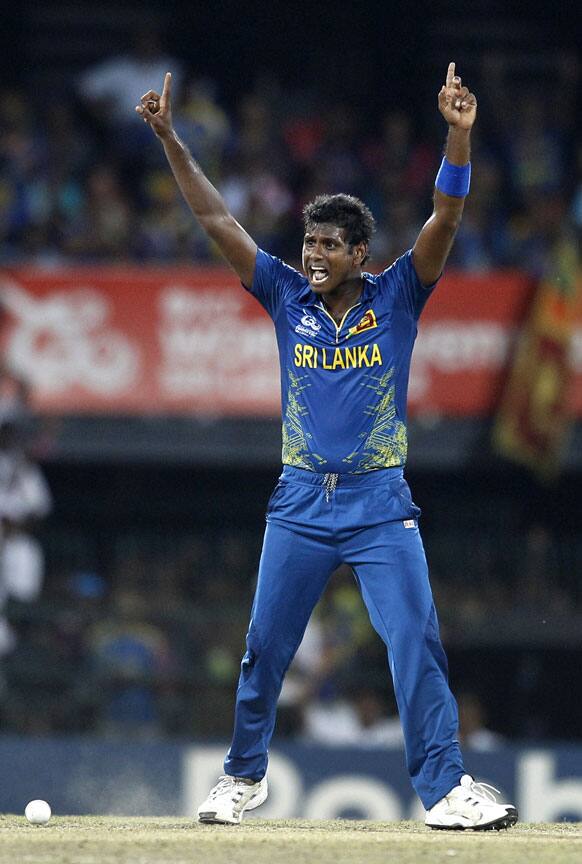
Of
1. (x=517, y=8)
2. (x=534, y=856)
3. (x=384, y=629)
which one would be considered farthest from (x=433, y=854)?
(x=517, y=8)

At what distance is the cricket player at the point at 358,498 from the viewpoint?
19.3 feet

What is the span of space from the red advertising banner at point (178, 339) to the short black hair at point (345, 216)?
21.5 ft

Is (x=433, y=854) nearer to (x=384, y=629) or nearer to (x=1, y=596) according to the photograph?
(x=384, y=629)

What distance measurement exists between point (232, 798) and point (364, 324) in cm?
175

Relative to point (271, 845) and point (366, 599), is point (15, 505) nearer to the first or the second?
point (366, 599)

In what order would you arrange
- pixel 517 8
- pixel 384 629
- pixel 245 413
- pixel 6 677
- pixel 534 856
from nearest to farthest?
pixel 534 856, pixel 384 629, pixel 6 677, pixel 245 413, pixel 517 8

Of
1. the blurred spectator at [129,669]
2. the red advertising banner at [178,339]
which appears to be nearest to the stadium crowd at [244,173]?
the red advertising banner at [178,339]

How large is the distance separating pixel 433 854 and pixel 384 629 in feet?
2.98

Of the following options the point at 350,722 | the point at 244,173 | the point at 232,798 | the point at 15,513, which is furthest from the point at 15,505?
the point at 232,798

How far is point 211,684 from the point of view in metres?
12.2

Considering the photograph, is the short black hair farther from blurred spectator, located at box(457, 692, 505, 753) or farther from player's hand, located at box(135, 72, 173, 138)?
blurred spectator, located at box(457, 692, 505, 753)

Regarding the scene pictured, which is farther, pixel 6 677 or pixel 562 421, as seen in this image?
pixel 562 421

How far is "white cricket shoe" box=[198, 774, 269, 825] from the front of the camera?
20.0 feet

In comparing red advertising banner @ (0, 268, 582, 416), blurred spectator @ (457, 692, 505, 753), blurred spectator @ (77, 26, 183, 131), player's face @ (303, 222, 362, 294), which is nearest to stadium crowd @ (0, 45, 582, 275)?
blurred spectator @ (77, 26, 183, 131)
